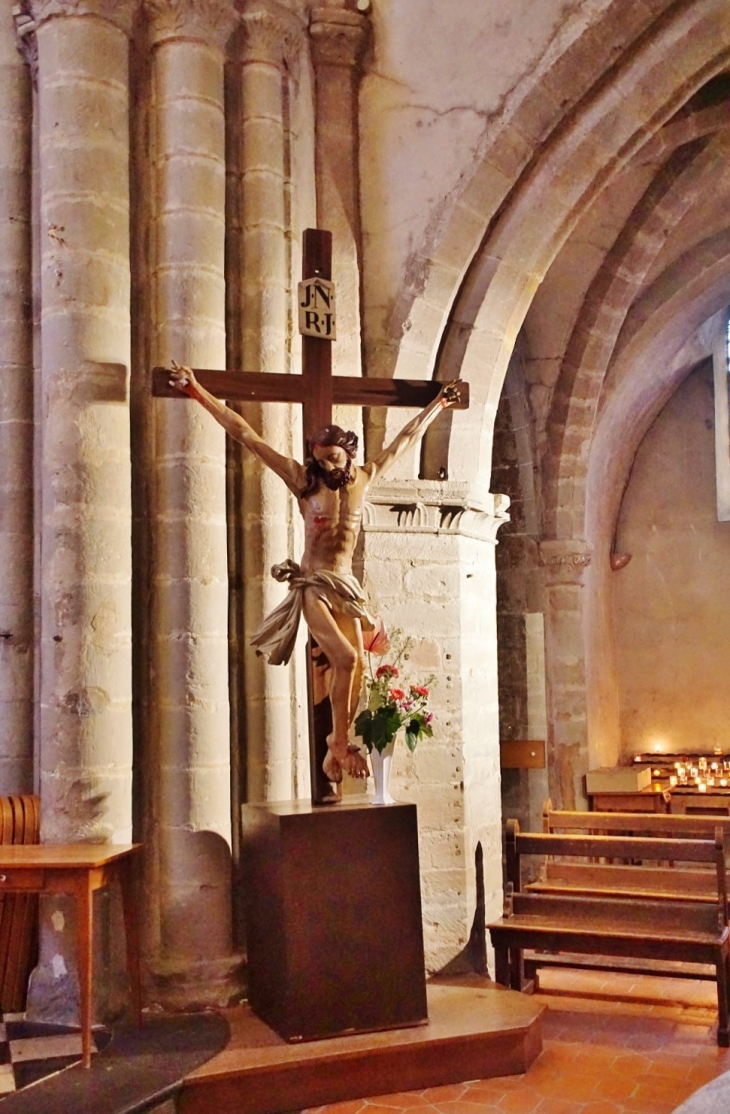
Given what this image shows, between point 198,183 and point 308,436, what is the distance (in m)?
1.55

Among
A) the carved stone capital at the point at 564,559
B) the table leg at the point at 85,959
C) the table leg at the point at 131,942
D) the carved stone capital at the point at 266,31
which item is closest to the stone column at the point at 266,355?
the carved stone capital at the point at 266,31

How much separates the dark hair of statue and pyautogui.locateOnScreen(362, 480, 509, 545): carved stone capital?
1071 mm

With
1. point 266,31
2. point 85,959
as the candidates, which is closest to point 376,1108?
point 85,959

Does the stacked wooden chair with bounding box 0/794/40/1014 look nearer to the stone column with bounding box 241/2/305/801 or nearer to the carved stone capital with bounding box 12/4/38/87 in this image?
the stone column with bounding box 241/2/305/801

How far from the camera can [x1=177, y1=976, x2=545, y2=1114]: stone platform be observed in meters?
4.50

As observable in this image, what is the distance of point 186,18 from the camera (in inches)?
232

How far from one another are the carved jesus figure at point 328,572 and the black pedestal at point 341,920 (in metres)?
0.28

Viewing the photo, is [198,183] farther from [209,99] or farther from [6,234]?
[6,234]

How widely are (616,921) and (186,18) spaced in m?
4.80

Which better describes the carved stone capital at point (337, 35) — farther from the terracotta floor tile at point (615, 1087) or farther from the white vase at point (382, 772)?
the terracotta floor tile at point (615, 1087)

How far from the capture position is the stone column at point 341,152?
6.30 metres

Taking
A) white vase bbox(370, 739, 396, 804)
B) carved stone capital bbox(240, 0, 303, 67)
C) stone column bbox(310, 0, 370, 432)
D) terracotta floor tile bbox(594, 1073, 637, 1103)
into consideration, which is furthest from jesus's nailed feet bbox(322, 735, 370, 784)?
carved stone capital bbox(240, 0, 303, 67)

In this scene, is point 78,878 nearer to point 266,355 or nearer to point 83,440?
point 83,440

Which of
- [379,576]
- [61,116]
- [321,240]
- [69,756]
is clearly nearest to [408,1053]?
[69,756]
